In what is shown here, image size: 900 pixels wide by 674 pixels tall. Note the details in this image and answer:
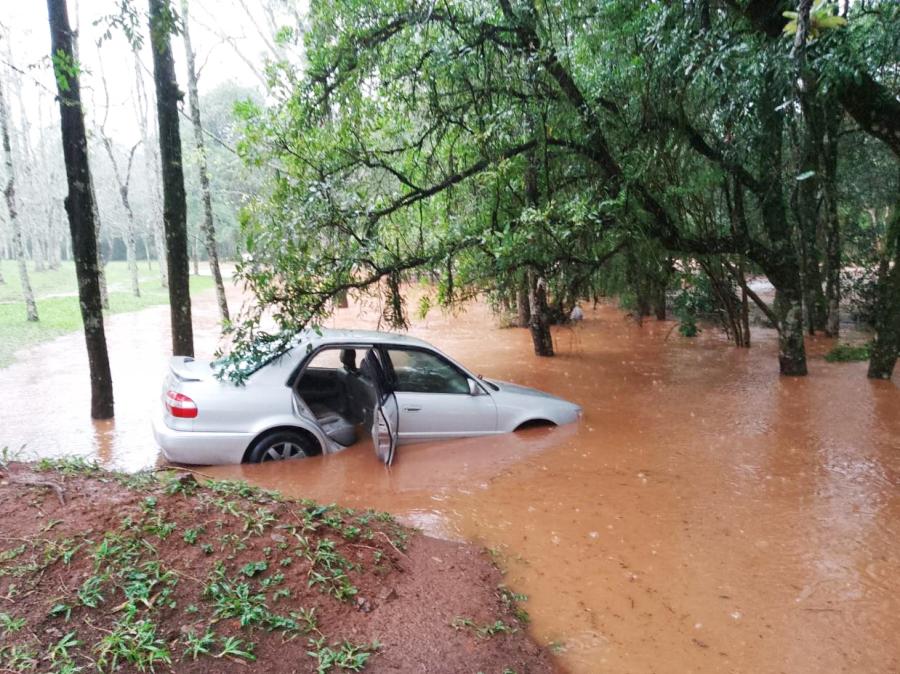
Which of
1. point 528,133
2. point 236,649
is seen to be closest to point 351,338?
point 236,649

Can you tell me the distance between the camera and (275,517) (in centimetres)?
341

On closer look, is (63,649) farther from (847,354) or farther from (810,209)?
(810,209)

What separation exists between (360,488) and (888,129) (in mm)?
7452

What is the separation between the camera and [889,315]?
31.7 feet

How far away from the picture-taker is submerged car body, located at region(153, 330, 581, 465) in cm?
569

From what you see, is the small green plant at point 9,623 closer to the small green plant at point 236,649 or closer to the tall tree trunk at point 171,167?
the small green plant at point 236,649

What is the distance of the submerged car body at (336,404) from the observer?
5.69m

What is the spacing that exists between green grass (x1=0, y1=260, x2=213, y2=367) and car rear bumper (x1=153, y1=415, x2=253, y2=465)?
30.7 ft

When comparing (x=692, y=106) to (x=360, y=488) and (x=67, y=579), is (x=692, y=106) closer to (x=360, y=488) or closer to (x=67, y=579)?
(x=360, y=488)

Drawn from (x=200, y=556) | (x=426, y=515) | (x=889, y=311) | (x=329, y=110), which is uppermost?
(x=329, y=110)

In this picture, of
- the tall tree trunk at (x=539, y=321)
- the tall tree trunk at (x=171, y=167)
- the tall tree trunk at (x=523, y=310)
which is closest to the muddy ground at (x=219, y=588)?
the tall tree trunk at (x=171, y=167)

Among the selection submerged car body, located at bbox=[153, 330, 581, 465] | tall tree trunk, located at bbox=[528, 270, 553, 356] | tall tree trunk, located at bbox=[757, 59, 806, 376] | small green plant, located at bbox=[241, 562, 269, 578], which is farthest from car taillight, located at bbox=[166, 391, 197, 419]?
tall tree trunk, located at bbox=[757, 59, 806, 376]

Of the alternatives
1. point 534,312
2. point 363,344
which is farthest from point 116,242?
point 363,344

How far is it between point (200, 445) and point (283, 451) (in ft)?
2.58
